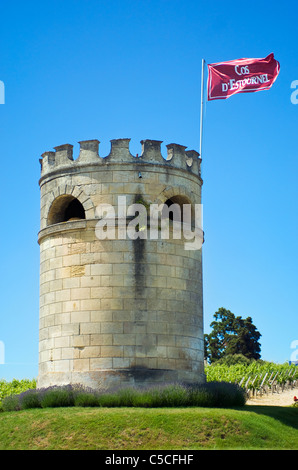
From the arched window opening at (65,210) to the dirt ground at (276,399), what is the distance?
561 inches

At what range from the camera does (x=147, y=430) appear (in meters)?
17.4

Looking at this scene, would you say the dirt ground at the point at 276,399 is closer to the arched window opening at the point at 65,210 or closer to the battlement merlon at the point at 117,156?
the arched window opening at the point at 65,210

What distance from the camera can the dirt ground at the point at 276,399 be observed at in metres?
33.6

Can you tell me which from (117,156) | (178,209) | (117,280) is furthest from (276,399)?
(117,156)

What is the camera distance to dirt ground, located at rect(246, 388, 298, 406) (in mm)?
33616

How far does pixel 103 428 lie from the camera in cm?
1748

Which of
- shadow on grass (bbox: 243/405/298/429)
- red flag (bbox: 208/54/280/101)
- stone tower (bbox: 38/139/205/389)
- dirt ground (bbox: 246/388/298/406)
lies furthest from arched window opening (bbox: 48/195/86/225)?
dirt ground (bbox: 246/388/298/406)

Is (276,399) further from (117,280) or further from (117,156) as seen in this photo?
(117,156)

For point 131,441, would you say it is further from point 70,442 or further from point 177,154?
point 177,154

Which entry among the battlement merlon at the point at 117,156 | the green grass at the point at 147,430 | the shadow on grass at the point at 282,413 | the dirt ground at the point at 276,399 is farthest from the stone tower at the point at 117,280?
the dirt ground at the point at 276,399

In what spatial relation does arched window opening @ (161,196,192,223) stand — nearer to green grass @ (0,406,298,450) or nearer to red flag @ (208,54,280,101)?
red flag @ (208,54,280,101)

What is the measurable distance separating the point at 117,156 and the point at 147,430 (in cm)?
926

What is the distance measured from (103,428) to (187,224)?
8.23 metres

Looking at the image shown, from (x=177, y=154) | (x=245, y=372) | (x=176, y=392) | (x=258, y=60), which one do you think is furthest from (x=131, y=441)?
(x=245, y=372)
